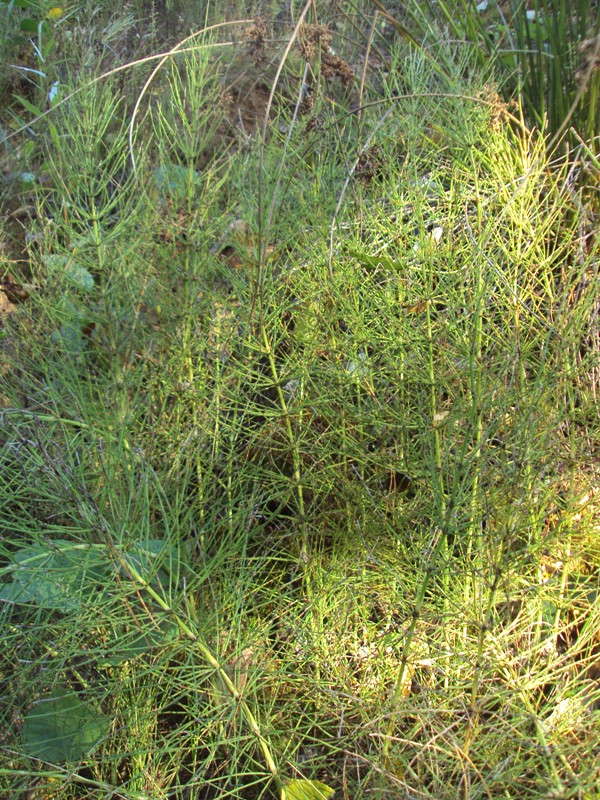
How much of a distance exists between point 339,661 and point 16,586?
57cm

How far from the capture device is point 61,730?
133 centimetres

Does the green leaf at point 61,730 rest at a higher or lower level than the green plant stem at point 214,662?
lower

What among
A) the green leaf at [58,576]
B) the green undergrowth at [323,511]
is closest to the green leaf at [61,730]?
the green undergrowth at [323,511]

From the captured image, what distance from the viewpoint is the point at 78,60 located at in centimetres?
247

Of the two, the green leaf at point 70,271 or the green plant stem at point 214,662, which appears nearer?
the green plant stem at point 214,662

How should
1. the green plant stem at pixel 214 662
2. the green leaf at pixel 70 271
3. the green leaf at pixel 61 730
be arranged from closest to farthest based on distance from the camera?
1. the green plant stem at pixel 214 662
2. the green leaf at pixel 61 730
3. the green leaf at pixel 70 271

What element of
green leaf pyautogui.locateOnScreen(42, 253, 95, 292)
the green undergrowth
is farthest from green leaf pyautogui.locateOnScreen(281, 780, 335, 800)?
green leaf pyautogui.locateOnScreen(42, 253, 95, 292)

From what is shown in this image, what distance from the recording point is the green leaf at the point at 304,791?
1.25 metres

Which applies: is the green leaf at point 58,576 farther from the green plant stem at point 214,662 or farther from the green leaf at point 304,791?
the green leaf at point 304,791

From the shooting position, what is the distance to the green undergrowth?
1.21 m

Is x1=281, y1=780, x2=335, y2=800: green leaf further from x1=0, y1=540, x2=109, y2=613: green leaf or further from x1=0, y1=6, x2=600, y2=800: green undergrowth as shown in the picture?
x1=0, y1=540, x2=109, y2=613: green leaf

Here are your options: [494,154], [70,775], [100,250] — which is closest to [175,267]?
[100,250]

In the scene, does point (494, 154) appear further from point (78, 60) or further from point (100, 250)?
point (78, 60)

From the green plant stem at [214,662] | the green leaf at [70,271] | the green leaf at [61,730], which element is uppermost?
the green leaf at [70,271]
